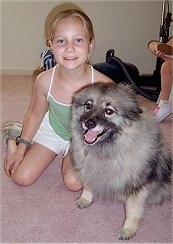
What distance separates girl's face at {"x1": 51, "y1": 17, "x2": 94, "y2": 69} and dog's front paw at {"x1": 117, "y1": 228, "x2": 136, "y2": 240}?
641mm

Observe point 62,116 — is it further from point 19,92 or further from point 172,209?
point 19,92

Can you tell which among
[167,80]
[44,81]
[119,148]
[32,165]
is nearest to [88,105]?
[119,148]

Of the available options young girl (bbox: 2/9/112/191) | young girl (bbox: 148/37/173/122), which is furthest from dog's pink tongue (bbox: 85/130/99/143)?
young girl (bbox: 148/37/173/122)

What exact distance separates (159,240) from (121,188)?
9.2 inches

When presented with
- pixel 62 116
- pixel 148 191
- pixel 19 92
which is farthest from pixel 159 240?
pixel 19 92

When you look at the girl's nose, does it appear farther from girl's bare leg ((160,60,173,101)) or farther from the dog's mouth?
girl's bare leg ((160,60,173,101))

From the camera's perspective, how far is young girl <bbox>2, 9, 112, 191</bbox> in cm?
127

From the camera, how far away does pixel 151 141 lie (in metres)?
1.17

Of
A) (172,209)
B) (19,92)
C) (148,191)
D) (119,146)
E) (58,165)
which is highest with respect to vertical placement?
(119,146)

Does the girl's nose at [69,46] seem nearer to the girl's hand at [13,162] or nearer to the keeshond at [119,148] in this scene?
the keeshond at [119,148]

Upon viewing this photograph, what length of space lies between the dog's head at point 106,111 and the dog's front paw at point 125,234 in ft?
1.11

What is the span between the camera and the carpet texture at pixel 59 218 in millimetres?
1179

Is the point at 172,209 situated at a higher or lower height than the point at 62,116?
lower

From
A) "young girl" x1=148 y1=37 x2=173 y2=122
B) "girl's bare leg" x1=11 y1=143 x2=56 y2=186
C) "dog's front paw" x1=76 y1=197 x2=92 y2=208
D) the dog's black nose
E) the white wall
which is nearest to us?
the dog's black nose
